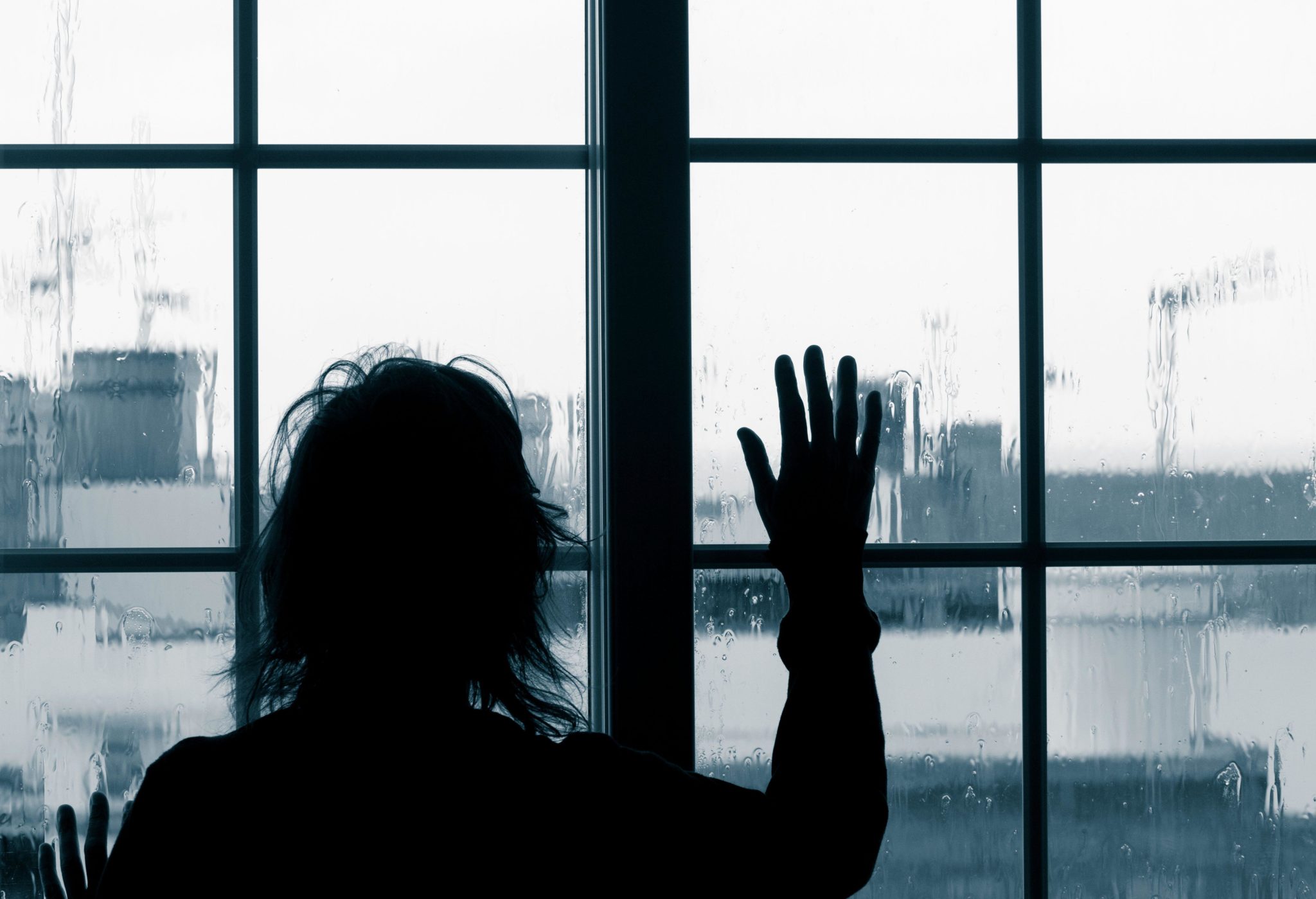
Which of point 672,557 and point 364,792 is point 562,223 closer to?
point 672,557

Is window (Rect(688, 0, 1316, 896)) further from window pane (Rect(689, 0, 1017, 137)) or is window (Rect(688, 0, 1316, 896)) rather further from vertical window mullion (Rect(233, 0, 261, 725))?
vertical window mullion (Rect(233, 0, 261, 725))

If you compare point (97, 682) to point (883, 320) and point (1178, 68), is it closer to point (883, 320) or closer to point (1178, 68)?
point (883, 320)

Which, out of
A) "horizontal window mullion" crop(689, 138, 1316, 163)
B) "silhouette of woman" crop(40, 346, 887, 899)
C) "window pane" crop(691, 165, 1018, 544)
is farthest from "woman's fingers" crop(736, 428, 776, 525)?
"horizontal window mullion" crop(689, 138, 1316, 163)

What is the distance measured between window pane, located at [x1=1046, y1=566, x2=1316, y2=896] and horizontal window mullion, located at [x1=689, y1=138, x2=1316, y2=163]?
627 mm

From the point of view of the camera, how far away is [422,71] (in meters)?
1.39

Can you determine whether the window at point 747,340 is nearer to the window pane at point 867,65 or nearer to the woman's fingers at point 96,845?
the window pane at point 867,65

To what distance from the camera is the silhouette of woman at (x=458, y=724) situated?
26.9 inches

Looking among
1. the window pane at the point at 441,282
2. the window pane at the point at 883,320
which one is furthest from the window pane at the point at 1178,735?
the window pane at the point at 441,282

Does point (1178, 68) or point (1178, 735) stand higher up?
point (1178, 68)

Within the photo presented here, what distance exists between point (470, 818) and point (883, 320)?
986mm

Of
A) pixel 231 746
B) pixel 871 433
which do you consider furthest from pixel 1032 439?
pixel 231 746

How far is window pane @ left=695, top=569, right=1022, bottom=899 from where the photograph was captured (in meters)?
1.42

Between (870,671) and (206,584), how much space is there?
40.4 inches

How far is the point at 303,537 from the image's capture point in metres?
0.77
